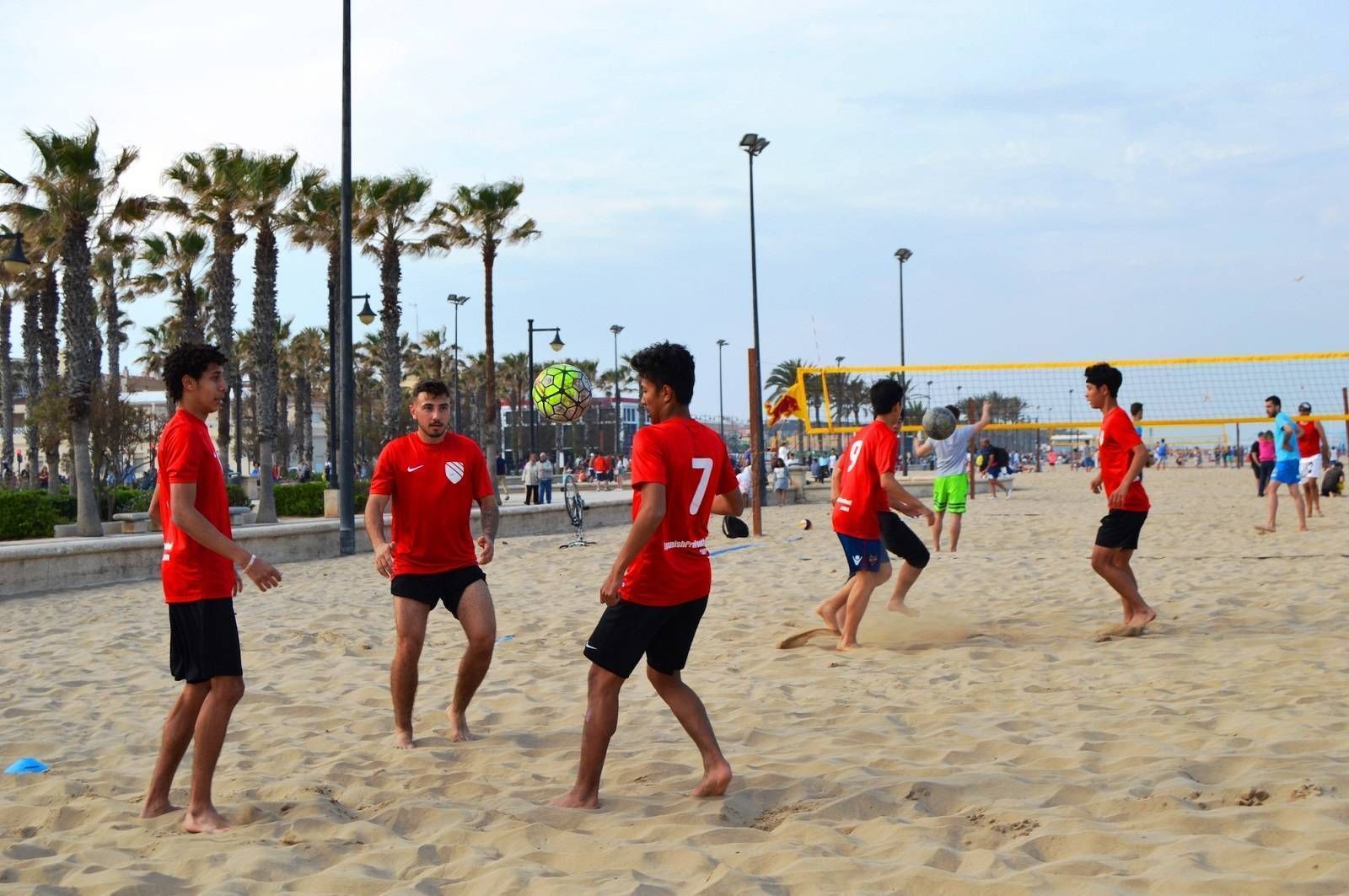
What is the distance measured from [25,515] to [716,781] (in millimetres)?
18736

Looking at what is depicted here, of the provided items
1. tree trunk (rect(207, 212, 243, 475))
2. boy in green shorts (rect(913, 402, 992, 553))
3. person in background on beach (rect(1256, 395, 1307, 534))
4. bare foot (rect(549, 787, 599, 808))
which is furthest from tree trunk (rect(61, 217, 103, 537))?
bare foot (rect(549, 787, 599, 808))

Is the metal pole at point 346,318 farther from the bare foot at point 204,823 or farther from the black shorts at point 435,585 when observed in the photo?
the bare foot at point 204,823

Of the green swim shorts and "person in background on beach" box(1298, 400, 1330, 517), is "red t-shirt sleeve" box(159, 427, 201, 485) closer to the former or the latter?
the green swim shorts

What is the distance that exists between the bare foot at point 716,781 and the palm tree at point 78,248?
55.7 ft

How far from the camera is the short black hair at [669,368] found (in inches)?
156

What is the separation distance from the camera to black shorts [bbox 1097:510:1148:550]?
7.08m

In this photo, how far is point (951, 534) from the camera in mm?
12688

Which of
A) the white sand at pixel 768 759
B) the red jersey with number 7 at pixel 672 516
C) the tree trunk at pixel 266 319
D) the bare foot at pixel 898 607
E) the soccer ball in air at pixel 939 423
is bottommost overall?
the white sand at pixel 768 759

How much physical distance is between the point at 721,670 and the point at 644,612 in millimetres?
2708

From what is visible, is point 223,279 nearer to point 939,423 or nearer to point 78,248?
point 78,248

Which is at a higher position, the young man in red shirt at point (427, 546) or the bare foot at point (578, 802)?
the young man in red shirt at point (427, 546)

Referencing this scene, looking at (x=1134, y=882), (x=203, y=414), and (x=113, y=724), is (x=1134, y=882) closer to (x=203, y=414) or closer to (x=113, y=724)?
(x=203, y=414)

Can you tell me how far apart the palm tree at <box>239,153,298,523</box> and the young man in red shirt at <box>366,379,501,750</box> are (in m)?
17.5

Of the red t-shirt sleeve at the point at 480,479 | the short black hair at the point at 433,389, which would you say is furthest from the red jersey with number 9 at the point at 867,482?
the short black hair at the point at 433,389
